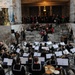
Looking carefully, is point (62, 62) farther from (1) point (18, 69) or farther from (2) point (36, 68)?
(1) point (18, 69)

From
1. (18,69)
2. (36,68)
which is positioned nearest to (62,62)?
(36,68)

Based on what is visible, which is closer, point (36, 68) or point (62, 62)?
point (36, 68)

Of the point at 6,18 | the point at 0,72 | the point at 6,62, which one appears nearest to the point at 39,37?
the point at 6,18

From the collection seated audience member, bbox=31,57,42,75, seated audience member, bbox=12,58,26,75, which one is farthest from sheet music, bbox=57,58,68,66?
seated audience member, bbox=12,58,26,75

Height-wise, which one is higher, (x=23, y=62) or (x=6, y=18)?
(x=6, y=18)

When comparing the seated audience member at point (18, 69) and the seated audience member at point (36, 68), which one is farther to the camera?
the seated audience member at point (18, 69)

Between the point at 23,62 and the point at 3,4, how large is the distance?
20.0 meters

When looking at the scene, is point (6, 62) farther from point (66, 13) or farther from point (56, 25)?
point (66, 13)

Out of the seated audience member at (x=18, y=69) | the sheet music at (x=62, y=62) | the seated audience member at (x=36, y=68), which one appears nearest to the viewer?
the seated audience member at (x=36, y=68)

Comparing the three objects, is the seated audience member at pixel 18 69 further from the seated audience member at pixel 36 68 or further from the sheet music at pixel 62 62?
the sheet music at pixel 62 62

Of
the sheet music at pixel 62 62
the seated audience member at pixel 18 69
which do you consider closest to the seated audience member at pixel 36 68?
the seated audience member at pixel 18 69

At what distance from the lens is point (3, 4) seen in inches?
1266

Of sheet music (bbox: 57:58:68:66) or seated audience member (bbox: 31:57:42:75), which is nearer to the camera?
seated audience member (bbox: 31:57:42:75)

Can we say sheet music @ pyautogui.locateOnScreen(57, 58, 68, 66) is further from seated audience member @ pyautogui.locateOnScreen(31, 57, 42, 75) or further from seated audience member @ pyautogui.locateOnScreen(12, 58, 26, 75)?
seated audience member @ pyautogui.locateOnScreen(12, 58, 26, 75)
